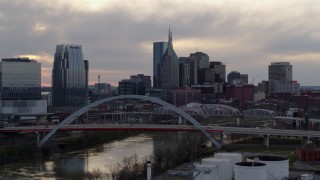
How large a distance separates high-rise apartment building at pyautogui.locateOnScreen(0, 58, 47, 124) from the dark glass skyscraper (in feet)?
70.7

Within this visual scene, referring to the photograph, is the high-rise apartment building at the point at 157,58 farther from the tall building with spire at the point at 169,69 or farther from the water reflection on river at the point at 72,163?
the water reflection on river at the point at 72,163

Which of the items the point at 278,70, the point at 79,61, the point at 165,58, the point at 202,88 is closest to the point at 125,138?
the point at 79,61

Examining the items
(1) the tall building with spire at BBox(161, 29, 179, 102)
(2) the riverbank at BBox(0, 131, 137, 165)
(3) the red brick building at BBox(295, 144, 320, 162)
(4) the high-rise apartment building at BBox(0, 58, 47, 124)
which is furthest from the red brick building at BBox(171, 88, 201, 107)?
(3) the red brick building at BBox(295, 144, 320, 162)

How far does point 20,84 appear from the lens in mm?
60312

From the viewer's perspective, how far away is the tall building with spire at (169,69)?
4496 inches

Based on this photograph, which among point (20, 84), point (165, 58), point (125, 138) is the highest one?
point (165, 58)

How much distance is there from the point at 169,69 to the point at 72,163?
87.6 meters

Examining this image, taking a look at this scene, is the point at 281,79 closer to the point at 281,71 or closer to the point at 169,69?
the point at 281,71

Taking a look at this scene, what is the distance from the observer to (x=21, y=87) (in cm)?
6019

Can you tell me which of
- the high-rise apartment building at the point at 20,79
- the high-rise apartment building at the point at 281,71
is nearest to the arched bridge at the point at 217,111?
the high-rise apartment building at the point at 20,79

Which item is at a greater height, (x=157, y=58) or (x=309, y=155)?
(x=157, y=58)

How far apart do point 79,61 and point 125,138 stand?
45646 mm

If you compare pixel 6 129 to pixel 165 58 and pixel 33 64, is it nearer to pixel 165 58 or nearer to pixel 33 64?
pixel 33 64

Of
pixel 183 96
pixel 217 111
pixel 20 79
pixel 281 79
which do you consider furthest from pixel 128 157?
pixel 281 79
